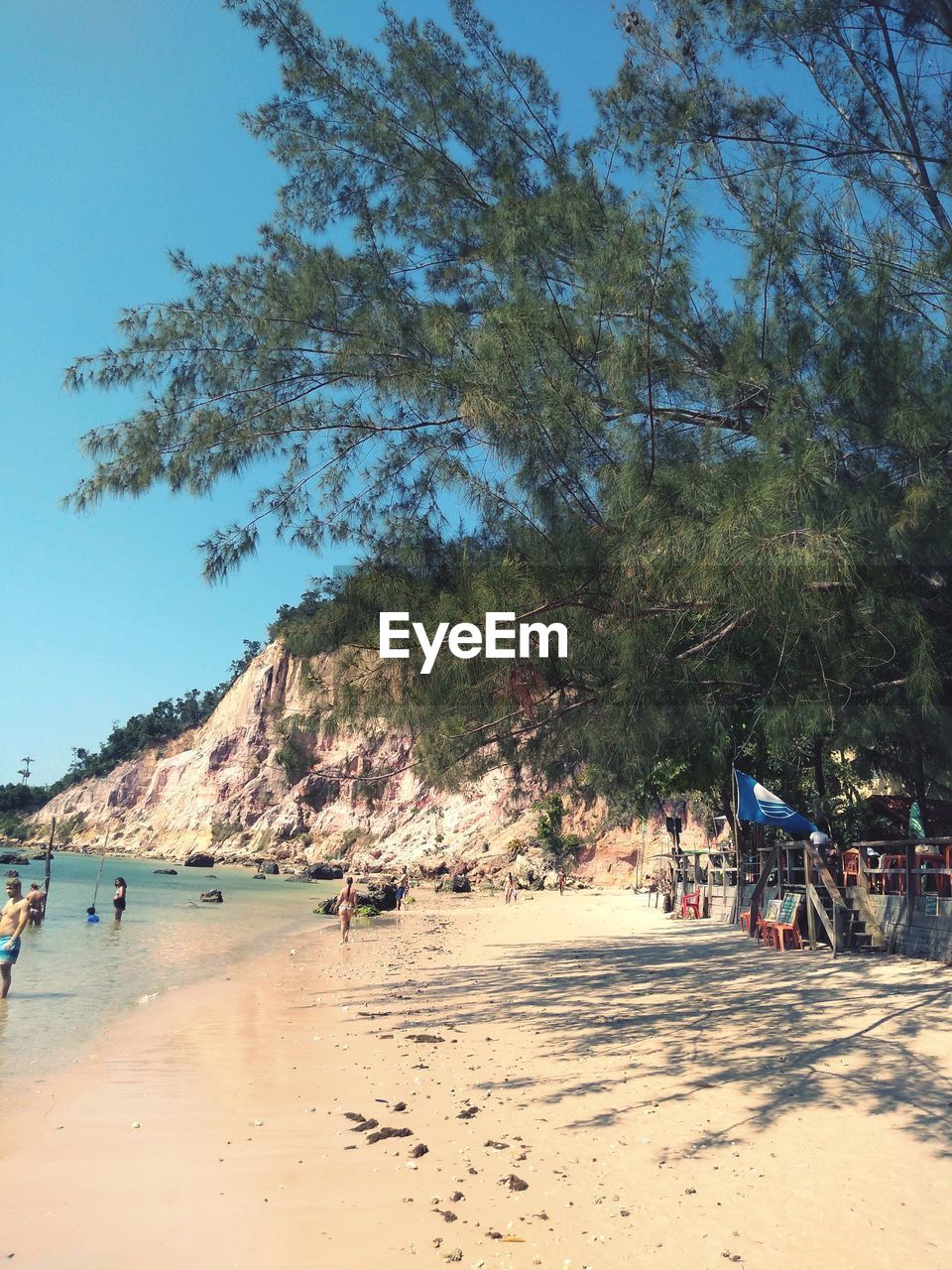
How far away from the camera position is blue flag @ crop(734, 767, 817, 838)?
1316cm

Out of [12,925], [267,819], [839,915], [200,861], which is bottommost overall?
[200,861]

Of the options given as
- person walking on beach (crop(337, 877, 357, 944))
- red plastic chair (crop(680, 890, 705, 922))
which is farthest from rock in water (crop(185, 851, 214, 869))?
red plastic chair (crop(680, 890, 705, 922))

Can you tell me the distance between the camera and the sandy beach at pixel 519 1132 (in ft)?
11.9

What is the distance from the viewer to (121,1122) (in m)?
5.69

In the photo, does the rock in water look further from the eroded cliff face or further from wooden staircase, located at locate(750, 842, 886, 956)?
wooden staircase, located at locate(750, 842, 886, 956)

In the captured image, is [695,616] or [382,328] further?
[382,328]

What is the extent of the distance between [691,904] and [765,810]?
840cm

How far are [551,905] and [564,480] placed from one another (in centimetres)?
2702

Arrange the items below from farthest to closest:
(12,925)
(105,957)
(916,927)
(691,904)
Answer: (691,904), (105,957), (12,925), (916,927)

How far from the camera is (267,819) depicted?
83.3 metres

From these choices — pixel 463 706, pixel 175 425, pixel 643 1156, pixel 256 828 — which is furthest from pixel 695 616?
pixel 256 828

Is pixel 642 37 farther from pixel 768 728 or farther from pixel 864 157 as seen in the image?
pixel 768 728

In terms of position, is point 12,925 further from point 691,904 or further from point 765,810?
point 691,904

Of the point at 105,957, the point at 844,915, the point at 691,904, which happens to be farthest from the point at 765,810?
the point at 105,957
